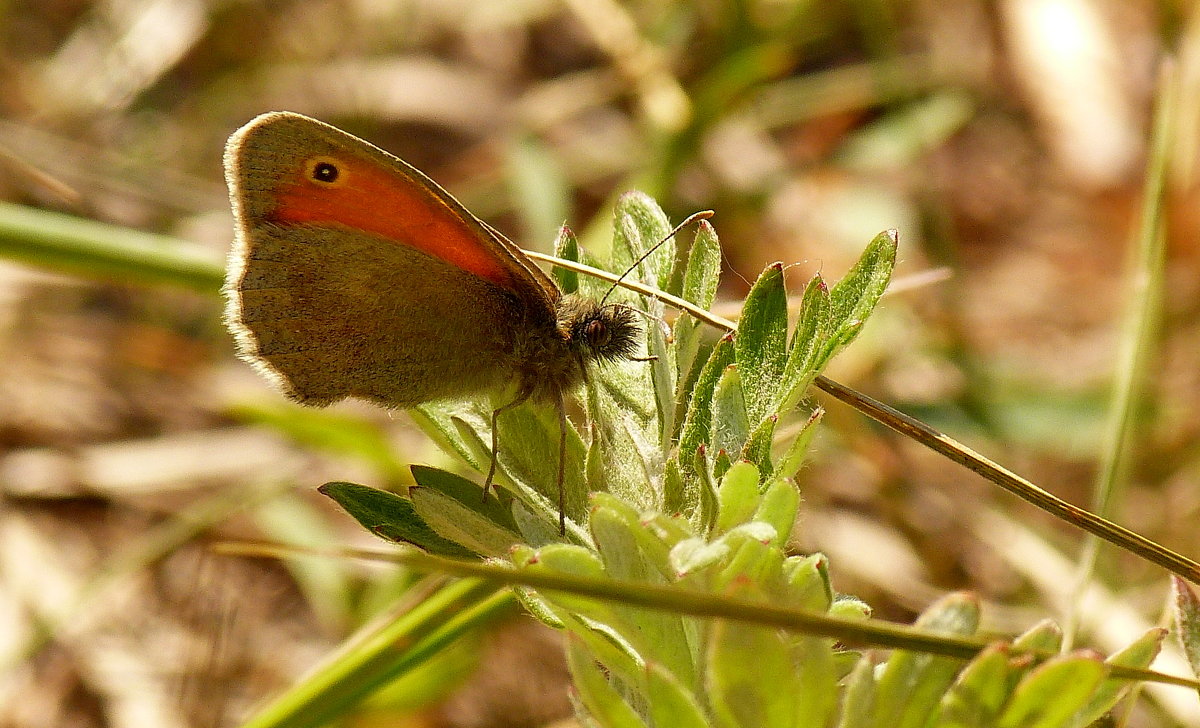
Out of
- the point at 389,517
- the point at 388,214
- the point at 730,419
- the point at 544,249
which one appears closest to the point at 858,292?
the point at 730,419

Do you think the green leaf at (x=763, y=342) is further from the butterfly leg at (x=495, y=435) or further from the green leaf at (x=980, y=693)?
the green leaf at (x=980, y=693)

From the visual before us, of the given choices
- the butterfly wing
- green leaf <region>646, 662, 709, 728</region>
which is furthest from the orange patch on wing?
green leaf <region>646, 662, 709, 728</region>

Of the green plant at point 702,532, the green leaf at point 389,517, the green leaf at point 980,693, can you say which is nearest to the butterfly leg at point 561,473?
the green plant at point 702,532

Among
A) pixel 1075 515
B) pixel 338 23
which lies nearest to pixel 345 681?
pixel 1075 515

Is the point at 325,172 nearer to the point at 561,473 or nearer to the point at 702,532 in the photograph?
the point at 561,473

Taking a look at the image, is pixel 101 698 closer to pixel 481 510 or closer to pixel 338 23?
pixel 481 510

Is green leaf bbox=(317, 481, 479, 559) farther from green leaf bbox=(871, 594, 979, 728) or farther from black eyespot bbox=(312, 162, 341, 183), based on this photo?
black eyespot bbox=(312, 162, 341, 183)
